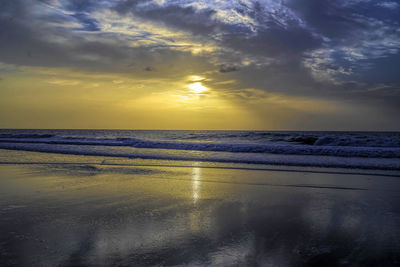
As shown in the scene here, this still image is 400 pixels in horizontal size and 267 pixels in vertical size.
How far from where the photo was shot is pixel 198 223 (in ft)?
13.0

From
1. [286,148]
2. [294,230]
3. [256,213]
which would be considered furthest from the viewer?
[286,148]

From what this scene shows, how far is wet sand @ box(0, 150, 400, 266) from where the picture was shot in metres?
2.85

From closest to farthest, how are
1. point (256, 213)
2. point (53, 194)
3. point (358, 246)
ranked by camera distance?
point (358, 246), point (256, 213), point (53, 194)

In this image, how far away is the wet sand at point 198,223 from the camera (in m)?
2.85

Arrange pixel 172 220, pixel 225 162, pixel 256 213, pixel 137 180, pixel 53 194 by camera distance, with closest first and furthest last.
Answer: pixel 172 220 < pixel 256 213 < pixel 53 194 < pixel 137 180 < pixel 225 162

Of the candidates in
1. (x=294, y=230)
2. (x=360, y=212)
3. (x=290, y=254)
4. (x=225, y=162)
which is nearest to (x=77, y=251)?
(x=290, y=254)

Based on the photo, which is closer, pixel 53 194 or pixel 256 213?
pixel 256 213

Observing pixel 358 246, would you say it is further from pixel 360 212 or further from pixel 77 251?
pixel 77 251

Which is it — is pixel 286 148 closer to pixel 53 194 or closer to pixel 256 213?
pixel 256 213

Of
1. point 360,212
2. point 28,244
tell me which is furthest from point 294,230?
point 28,244

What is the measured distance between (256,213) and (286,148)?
1295cm

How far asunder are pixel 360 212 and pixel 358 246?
1.73 metres

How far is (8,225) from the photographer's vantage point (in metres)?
3.78

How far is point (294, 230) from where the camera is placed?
3.71 m
